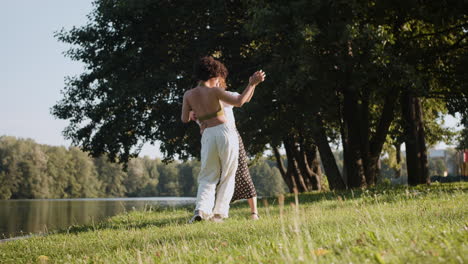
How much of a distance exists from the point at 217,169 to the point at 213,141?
0.44 meters

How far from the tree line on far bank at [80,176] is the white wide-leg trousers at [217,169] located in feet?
170

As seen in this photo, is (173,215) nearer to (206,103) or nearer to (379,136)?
(206,103)

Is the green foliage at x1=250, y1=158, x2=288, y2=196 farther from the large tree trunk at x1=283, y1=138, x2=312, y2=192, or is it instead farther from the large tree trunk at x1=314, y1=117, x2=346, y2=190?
the large tree trunk at x1=314, y1=117, x2=346, y2=190

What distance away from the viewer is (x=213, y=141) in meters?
7.02

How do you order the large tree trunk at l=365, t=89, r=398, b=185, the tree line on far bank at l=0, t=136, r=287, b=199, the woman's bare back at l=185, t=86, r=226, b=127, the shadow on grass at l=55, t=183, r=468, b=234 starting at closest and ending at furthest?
the woman's bare back at l=185, t=86, r=226, b=127, the shadow on grass at l=55, t=183, r=468, b=234, the large tree trunk at l=365, t=89, r=398, b=185, the tree line on far bank at l=0, t=136, r=287, b=199

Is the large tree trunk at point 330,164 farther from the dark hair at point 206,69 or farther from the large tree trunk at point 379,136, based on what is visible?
the dark hair at point 206,69

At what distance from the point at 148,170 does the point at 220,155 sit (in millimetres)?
118281

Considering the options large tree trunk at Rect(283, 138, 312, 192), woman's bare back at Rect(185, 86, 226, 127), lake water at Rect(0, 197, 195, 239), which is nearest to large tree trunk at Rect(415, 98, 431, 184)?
large tree trunk at Rect(283, 138, 312, 192)

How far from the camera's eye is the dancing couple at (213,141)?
6.98 m

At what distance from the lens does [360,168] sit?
Answer: 17203 millimetres

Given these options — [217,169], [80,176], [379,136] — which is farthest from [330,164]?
[80,176]

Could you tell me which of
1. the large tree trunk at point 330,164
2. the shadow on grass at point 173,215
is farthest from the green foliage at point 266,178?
the shadow on grass at point 173,215

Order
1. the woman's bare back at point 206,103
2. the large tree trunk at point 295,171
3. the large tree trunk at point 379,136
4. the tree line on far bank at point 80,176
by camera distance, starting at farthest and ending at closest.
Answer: the tree line on far bank at point 80,176, the large tree trunk at point 295,171, the large tree trunk at point 379,136, the woman's bare back at point 206,103

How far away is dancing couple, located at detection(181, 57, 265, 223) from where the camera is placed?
6.98 metres
